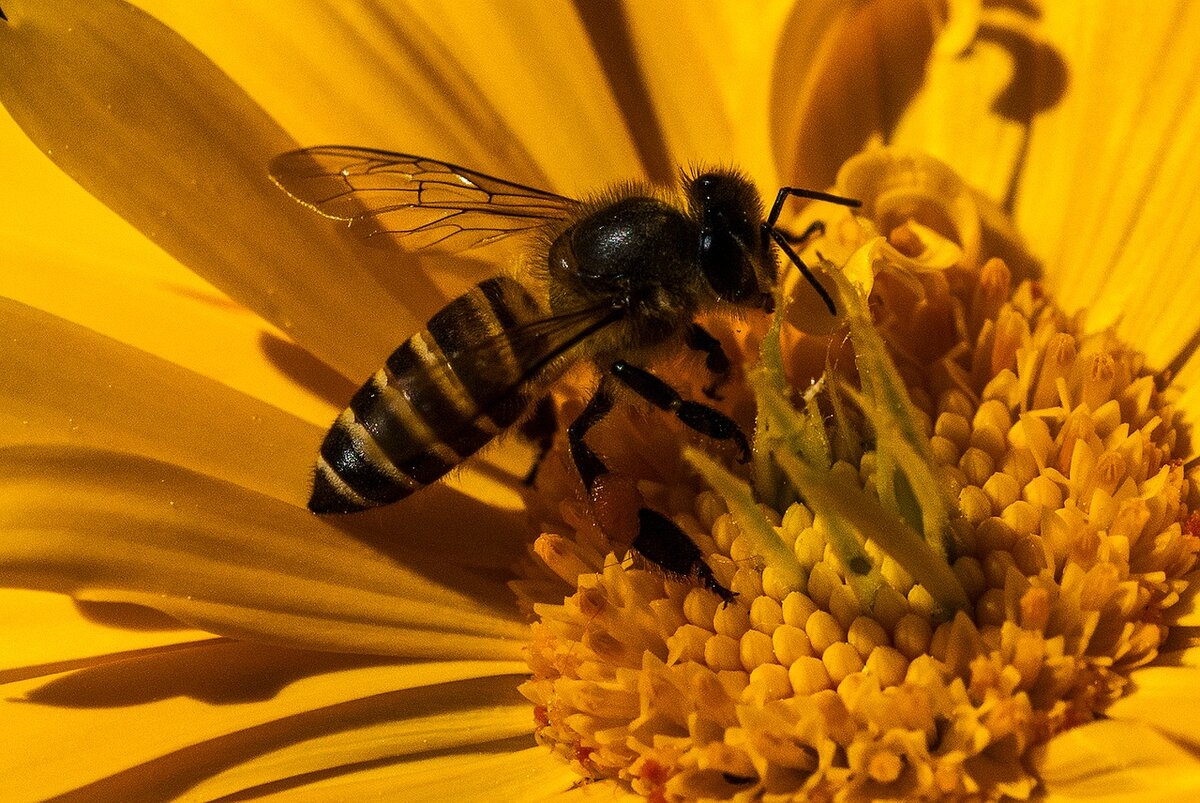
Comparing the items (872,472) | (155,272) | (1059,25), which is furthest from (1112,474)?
(155,272)

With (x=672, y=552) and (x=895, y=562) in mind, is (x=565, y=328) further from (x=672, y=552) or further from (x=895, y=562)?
(x=895, y=562)

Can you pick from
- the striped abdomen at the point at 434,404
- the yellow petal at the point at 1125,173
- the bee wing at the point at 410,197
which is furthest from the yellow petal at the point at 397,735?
the yellow petal at the point at 1125,173

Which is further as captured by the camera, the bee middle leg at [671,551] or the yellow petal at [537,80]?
the yellow petal at [537,80]

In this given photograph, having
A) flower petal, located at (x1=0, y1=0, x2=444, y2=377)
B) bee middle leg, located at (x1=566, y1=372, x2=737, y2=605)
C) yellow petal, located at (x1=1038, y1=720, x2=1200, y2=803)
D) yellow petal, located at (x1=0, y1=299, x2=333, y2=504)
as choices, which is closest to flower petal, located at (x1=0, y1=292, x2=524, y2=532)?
yellow petal, located at (x1=0, y1=299, x2=333, y2=504)

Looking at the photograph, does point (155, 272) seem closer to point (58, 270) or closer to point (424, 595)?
point (58, 270)

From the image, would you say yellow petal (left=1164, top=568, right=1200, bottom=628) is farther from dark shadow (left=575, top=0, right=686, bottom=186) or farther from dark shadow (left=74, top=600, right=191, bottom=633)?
dark shadow (left=74, top=600, right=191, bottom=633)

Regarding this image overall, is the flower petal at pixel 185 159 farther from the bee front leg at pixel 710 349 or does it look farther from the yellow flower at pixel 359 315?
the bee front leg at pixel 710 349
